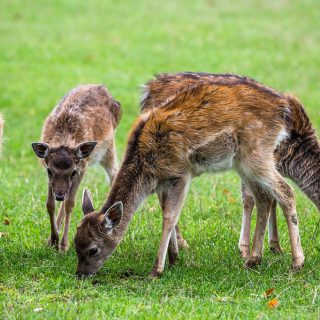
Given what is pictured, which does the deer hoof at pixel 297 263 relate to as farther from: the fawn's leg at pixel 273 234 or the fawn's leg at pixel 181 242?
the fawn's leg at pixel 181 242

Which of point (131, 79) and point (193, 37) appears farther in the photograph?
point (193, 37)

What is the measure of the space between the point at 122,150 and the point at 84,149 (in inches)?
219

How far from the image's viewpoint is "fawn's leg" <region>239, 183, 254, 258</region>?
9.46 m

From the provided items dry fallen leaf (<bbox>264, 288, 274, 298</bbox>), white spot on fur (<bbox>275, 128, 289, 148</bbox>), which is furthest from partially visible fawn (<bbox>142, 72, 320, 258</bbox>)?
dry fallen leaf (<bbox>264, 288, 274, 298</bbox>)

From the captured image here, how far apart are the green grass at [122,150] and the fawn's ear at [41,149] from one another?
1.02 m

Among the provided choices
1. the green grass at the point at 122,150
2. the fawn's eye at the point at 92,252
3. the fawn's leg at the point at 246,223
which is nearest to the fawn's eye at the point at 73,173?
the green grass at the point at 122,150

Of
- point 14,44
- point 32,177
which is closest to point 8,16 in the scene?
point 14,44

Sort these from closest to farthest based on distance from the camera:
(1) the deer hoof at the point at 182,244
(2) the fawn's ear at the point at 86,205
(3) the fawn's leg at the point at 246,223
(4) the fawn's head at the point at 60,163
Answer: (2) the fawn's ear at the point at 86,205
(4) the fawn's head at the point at 60,163
(3) the fawn's leg at the point at 246,223
(1) the deer hoof at the point at 182,244

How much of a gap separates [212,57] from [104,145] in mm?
12336

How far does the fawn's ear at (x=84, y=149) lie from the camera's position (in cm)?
953

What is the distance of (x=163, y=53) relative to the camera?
23500 millimetres

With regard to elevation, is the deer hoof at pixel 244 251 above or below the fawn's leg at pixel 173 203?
below

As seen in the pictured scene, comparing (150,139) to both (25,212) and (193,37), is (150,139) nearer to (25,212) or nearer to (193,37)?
(25,212)

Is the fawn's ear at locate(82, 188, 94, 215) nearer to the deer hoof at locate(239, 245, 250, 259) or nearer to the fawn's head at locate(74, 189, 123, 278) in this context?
the fawn's head at locate(74, 189, 123, 278)
